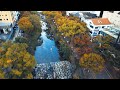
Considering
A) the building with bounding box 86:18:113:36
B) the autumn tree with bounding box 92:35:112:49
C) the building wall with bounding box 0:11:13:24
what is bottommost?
the autumn tree with bounding box 92:35:112:49

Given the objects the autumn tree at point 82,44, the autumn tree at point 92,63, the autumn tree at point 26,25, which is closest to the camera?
the autumn tree at point 92,63

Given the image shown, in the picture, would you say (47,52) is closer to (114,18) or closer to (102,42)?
(102,42)

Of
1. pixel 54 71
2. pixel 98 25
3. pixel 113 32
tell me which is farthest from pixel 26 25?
pixel 113 32

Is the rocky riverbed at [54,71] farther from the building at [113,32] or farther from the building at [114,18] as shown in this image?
the building at [114,18]

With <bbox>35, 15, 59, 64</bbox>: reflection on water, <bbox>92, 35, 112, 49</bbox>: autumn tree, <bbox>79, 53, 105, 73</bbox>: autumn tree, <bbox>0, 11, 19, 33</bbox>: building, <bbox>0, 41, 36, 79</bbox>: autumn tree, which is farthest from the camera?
<bbox>0, 11, 19, 33</bbox>: building

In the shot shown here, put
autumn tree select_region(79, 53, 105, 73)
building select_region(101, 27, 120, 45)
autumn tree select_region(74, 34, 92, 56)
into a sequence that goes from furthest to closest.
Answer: building select_region(101, 27, 120, 45) → autumn tree select_region(74, 34, 92, 56) → autumn tree select_region(79, 53, 105, 73)

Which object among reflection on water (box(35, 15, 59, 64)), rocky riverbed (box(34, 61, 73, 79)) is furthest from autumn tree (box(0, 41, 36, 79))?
reflection on water (box(35, 15, 59, 64))

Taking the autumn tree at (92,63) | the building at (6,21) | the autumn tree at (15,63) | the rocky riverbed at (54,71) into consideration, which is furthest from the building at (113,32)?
the building at (6,21)

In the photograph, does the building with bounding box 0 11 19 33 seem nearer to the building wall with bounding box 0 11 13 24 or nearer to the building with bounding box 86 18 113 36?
the building wall with bounding box 0 11 13 24

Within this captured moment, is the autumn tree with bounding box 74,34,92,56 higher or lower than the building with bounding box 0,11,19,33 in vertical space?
lower
